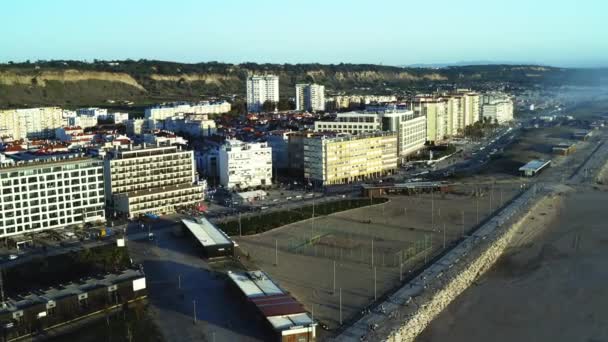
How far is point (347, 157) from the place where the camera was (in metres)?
34.0

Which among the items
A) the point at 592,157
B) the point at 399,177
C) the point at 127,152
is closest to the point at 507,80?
the point at 592,157

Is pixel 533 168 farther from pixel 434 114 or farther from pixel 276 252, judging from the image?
pixel 276 252

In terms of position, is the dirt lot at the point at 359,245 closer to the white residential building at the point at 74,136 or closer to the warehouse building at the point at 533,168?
the warehouse building at the point at 533,168

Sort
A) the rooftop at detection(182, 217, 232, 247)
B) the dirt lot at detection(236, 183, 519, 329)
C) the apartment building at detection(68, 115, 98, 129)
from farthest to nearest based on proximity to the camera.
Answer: the apartment building at detection(68, 115, 98, 129) < the rooftop at detection(182, 217, 232, 247) < the dirt lot at detection(236, 183, 519, 329)

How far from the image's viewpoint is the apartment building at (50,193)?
23.3m

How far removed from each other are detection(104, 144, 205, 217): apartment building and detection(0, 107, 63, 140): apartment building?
23099mm

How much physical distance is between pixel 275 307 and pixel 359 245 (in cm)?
752

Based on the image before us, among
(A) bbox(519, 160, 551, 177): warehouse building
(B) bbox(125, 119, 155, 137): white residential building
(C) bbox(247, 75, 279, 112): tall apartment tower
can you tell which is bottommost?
(A) bbox(519, 160, 551, 177): warehouse building

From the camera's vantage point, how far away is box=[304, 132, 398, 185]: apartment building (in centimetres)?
3309

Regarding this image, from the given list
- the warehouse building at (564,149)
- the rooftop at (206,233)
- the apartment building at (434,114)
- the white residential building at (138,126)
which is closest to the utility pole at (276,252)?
the rooftop at (206,233)

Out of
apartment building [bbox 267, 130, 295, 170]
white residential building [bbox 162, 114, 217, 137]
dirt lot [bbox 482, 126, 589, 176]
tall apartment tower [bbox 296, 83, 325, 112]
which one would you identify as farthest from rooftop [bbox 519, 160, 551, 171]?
tall apartment tower [bbox 296, 83, 325, 112]

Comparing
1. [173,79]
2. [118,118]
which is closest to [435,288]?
[118,118]

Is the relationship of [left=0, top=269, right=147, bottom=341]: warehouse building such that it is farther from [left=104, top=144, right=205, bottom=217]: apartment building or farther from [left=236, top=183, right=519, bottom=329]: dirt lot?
[left=104, top=144, right=205, bottom=217]: apartment building

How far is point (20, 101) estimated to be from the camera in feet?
224
